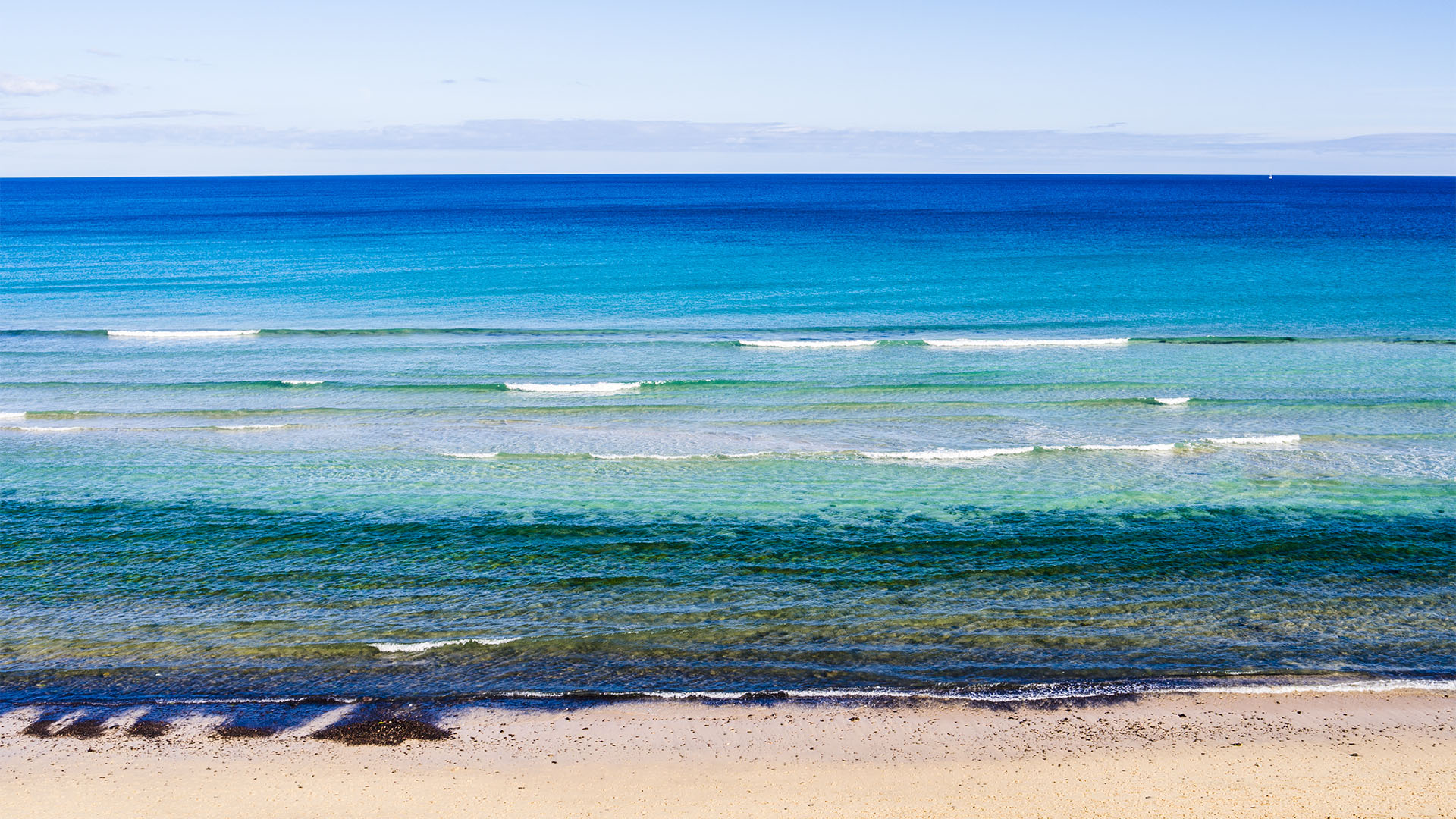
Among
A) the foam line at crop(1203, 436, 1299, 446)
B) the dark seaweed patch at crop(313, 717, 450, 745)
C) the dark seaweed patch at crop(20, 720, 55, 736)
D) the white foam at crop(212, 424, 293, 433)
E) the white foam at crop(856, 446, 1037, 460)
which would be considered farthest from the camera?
the white foam at crop(212, 424, 293, 433)

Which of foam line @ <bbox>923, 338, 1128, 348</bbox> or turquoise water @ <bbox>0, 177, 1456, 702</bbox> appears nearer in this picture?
turquoise water @ <bbox>0, 177, 1456, 702</bbox>

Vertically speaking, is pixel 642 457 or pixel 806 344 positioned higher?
pixel 806 344

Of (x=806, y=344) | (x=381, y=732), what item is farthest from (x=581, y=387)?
(x=381, y=732)

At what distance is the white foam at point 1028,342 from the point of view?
2970cm

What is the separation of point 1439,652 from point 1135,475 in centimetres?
671

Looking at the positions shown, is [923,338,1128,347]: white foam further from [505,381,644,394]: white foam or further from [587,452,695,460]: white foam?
[587,452,695,460]: white foam

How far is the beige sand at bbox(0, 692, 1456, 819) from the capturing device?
905cm

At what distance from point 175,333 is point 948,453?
23365 millimetres

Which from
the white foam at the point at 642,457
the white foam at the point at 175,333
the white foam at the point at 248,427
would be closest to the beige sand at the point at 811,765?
the white foam at the point at 642,457

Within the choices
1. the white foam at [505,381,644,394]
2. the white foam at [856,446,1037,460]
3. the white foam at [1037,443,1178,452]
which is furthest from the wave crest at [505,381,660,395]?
the white foam at [1037,443,1178,452]

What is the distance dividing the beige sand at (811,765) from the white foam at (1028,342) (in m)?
19.6

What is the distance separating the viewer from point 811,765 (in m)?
9.61

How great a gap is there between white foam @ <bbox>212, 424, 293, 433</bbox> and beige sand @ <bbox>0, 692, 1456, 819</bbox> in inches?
469

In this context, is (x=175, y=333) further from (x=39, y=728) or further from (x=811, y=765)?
(x=811, y=765)
